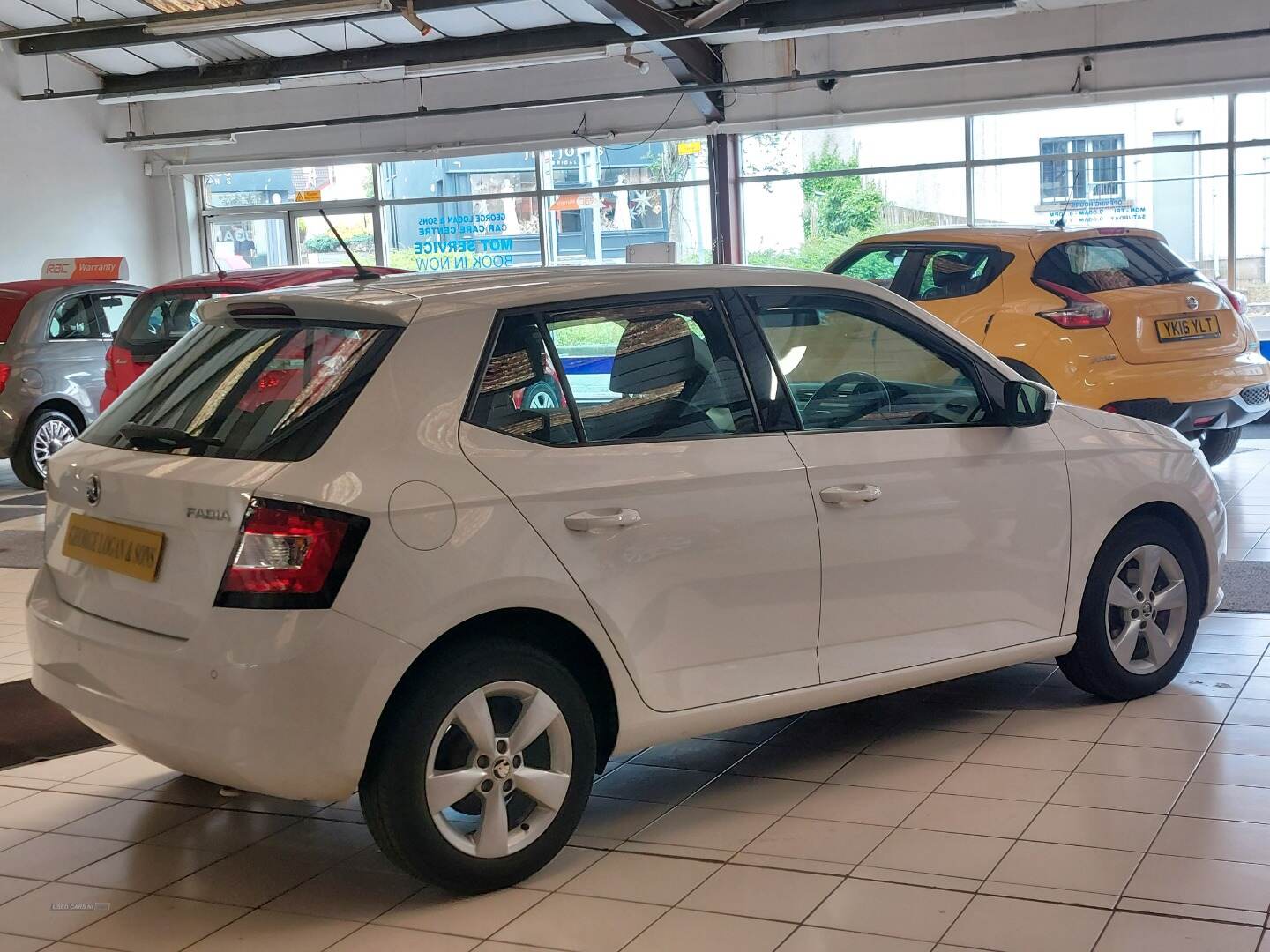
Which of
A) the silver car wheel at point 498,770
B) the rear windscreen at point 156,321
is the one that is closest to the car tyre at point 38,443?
the rear windscreen at point 156,321

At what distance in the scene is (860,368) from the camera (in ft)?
13.8

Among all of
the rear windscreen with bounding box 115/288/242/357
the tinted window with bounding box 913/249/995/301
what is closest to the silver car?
the rear windscreen with bounding box 115/288/242/357

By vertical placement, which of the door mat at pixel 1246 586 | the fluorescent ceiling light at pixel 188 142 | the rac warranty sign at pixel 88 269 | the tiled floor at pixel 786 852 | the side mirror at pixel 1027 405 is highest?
the fluorescent ceiling light at pixel 188 142

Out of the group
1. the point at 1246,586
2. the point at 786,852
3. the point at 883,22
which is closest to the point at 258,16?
the point at 883,22

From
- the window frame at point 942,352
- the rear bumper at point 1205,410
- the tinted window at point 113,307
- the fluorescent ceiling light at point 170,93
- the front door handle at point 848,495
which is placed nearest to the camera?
the front door handle at point 848,495

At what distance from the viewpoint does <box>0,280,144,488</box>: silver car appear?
456 inches

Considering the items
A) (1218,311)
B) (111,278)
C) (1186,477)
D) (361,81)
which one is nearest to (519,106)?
(361,81)

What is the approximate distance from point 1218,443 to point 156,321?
799 cm

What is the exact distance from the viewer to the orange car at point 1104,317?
852 centimetres

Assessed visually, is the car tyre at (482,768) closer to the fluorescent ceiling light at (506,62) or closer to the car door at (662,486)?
the car door at (662,486)

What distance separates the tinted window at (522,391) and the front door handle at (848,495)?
77cm

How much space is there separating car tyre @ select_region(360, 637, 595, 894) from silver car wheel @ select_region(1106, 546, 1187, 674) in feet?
6.79

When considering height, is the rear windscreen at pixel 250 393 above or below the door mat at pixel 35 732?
above

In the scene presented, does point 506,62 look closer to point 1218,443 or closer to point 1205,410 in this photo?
point 1218,443
